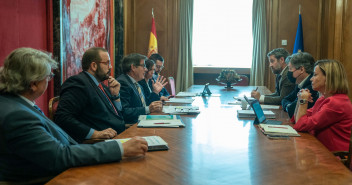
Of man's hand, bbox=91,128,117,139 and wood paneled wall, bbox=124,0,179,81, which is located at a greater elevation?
wood paneled wall, bbox=124,0,179,81

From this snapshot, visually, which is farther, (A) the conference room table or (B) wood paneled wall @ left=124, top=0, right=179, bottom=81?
(B) wood paneled wall @ left=124, top=0, right=179, bottom=81

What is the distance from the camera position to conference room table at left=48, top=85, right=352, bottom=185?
4.26 ft

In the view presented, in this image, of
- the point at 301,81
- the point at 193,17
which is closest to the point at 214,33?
the point at 193,17

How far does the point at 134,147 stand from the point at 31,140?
42 centimetres

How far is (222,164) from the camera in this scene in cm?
150

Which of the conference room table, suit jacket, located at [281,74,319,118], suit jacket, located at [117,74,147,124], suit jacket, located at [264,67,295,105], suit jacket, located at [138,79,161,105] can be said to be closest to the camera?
the conference room table

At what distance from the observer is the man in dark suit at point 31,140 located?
1359 millimetres

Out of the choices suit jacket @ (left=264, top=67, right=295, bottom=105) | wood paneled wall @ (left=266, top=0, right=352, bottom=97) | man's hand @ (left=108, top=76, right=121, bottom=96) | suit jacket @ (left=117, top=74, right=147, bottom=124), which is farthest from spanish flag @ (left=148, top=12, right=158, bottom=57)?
man's hand @ (left=108, top=76, right=121, bottom=96)

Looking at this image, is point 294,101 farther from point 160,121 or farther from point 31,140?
point 31,140

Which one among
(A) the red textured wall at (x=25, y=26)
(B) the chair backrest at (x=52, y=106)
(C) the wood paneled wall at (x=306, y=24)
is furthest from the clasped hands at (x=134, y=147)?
(C) the wood paneled wall at (x=306, y=24)

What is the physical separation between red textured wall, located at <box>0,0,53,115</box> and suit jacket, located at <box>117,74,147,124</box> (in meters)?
1.08

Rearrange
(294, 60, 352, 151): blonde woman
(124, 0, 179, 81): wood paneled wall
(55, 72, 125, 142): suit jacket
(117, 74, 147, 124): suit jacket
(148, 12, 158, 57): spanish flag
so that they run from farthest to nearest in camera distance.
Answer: (124, 0, 179, 81): wood paneled wall → (148, 12, 158, 57): spanish flag → (117, 74, 147, 124): suit jacket → (55, 72, 125, 142): suit jacket → (294, 60, 352, 151): blonde woman

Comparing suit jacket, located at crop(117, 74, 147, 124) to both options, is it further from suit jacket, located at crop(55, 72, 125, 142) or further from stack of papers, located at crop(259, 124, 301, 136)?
stack of papers, located at crop(259, 124, 301, 136)

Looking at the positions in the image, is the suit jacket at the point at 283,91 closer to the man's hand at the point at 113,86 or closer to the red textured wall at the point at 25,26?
the man's hand at the point at 113,86
